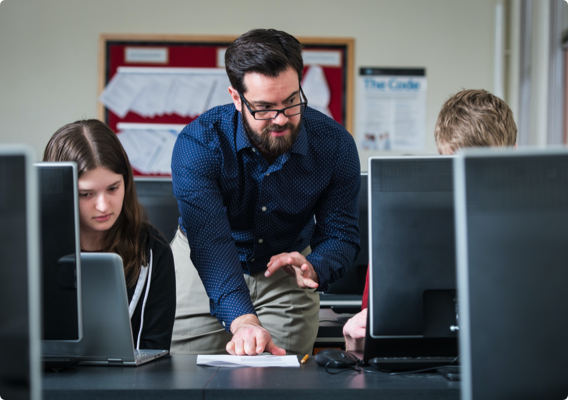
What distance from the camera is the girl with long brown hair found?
1.33 meters

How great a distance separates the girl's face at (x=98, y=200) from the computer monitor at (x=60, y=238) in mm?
461

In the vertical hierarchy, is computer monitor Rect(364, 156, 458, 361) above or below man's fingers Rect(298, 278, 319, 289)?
above

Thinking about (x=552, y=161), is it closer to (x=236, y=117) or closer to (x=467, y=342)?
(x=467, y=342)

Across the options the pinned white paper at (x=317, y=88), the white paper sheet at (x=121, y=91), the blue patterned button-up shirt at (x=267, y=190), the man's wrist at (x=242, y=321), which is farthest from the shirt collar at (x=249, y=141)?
the white paper sheet at (x=121, y=91)

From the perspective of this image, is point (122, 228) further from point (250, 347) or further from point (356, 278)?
point (356, 278)

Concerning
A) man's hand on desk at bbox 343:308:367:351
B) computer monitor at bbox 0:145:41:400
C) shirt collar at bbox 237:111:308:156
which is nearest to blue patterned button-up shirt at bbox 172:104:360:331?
shirt collar at bbox 237:111:308:156

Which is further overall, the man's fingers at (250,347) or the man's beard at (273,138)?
the man's beard at (273,138)

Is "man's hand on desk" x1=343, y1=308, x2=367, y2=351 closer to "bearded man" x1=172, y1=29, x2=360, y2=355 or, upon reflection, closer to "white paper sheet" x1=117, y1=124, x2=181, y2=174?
"bearded man" x1=172, y1=29, x2=360, y2=355

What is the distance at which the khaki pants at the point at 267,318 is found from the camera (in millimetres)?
1657

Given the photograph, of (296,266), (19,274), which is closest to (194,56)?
(296,266)

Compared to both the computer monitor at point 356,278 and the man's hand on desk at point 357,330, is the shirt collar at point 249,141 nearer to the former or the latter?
the computer monitor at point 356,278

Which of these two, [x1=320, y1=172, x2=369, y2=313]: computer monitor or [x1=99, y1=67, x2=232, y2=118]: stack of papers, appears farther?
[x1=99, y1=67, x2=232, y2=118]: stack of papers

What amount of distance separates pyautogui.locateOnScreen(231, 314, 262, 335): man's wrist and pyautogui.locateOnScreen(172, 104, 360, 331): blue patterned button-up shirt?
0.67 feet

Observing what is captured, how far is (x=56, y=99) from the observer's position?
3.13 m
